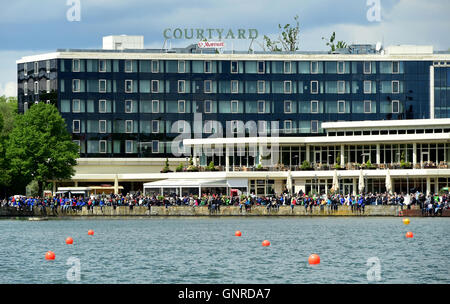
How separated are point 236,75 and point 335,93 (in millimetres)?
15893

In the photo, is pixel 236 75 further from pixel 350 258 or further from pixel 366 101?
pixel 350 258

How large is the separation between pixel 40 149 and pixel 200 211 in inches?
1068

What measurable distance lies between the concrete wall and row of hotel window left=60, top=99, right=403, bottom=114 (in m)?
39.3

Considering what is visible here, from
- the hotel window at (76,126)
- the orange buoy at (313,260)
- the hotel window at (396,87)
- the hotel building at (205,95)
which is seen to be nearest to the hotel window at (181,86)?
the hotel building at (205,95)

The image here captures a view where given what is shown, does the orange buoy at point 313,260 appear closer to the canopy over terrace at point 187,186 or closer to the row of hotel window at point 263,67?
the canopy over terrace at point 187,186

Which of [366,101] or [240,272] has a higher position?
[366,101]

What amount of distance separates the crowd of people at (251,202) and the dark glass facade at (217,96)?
34.2m

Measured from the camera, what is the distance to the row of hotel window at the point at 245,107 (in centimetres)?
13800

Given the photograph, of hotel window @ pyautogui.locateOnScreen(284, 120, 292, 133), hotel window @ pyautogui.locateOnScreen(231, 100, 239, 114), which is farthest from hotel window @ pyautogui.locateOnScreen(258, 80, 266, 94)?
hotel window @ pyautogui.locateOnScreen(284, 120, 292, 133)

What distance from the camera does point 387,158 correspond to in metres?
122

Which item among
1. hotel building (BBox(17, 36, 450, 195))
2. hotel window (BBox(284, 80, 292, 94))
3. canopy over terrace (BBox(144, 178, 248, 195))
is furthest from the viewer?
hotel window (BBox(284, 80, 292, 94))

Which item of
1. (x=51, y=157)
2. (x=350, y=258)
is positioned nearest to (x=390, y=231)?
(x=350, y=258)

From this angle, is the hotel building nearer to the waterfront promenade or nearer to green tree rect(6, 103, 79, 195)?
green tree rect(6, 103, 79, 195)

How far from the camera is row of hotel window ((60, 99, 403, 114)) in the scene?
138m
